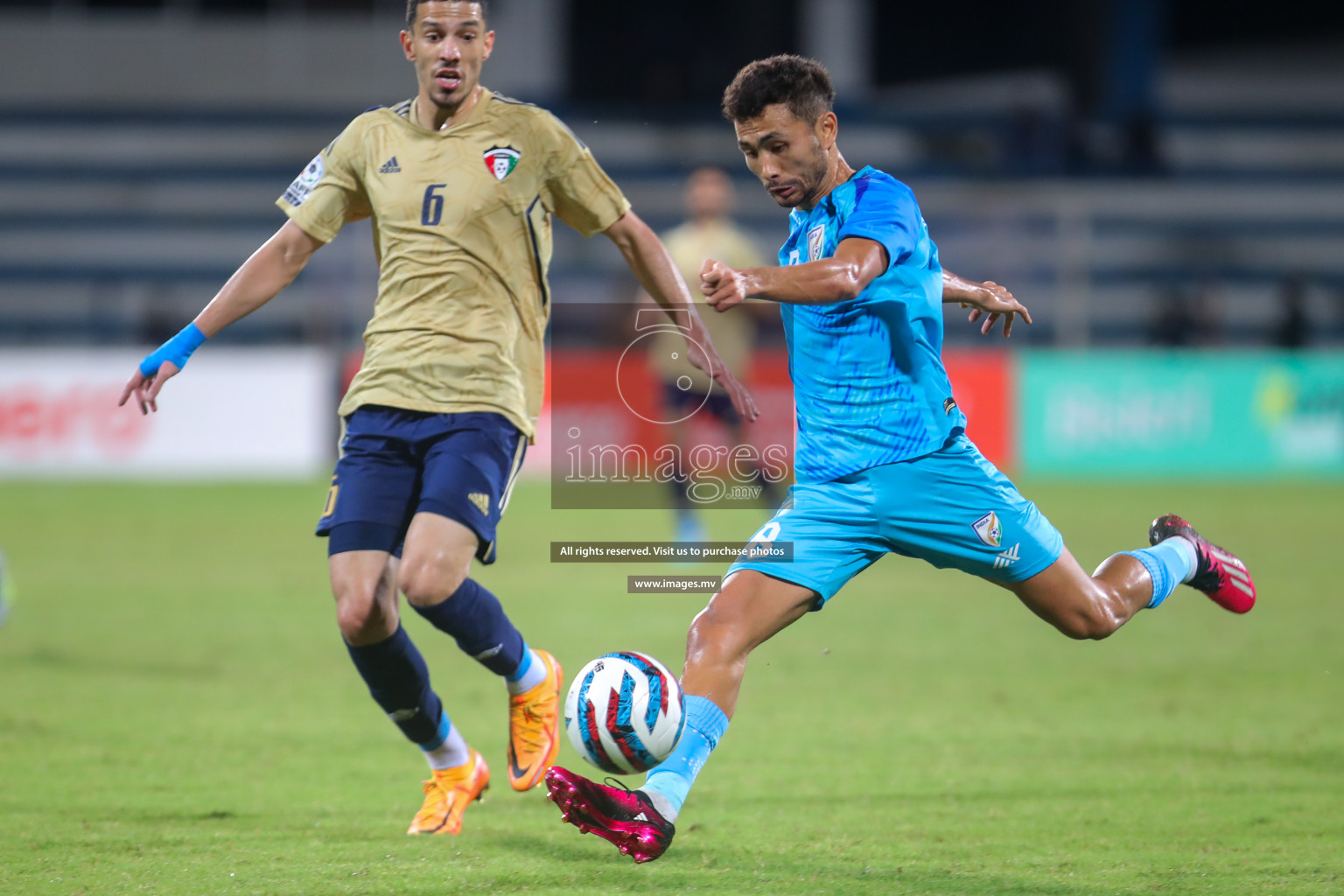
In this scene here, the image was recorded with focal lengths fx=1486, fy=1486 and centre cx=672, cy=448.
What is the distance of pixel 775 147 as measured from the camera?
4012 mm

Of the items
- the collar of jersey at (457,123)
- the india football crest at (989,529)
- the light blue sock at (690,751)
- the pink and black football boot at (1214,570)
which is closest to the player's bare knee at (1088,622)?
the india football crest at (989,529)

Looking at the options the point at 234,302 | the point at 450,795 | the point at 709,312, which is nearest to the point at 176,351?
the point at 234,302

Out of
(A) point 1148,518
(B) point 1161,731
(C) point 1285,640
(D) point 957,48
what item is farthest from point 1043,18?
(B) point 1161,731

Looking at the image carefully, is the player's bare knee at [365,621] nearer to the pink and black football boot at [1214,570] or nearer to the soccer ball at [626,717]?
the soccer ball at [626,717]

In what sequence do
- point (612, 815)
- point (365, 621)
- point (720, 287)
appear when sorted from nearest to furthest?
1. point (720, 287)
2. point (612, 815)
3. point (365, 621)

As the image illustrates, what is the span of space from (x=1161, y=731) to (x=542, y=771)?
100 inches

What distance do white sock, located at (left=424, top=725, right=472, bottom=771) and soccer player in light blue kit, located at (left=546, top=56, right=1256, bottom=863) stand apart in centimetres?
98

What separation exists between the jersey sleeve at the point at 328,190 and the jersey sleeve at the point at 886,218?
1.58 metres

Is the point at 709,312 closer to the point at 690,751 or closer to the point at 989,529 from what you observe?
the point at 989,529

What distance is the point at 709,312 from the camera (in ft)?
36.4

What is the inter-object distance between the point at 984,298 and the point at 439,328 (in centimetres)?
170

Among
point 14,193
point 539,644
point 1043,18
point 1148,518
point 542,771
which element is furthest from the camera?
point 1043,18

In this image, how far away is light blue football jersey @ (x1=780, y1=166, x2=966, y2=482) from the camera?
4105 millimetres

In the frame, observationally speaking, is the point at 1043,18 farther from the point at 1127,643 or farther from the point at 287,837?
the point at 287,837
